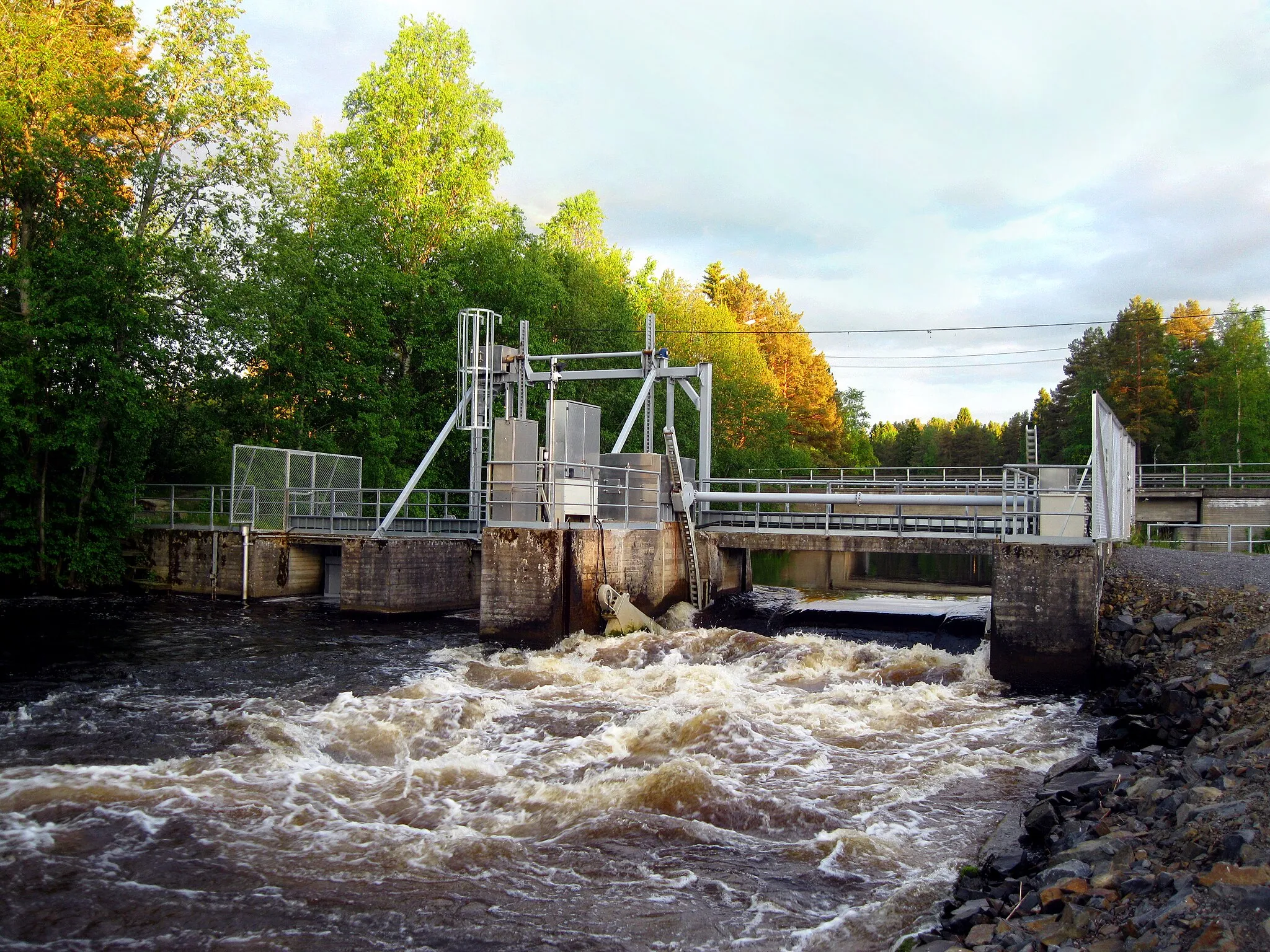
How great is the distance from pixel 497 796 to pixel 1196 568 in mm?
14553

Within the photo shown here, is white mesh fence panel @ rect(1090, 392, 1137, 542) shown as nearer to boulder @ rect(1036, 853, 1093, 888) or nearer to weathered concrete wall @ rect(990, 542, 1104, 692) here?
weathered concrete wall @ rect(990, 542, 1104, 692)

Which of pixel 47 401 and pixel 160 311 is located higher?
pixel 160 311

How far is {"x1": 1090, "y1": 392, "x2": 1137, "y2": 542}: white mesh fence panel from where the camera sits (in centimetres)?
1401

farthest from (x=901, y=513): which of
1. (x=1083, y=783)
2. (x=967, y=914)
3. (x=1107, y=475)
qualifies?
A: (x=967, y=914)

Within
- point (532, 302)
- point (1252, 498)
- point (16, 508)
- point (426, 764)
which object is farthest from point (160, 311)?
point (1252, 498)

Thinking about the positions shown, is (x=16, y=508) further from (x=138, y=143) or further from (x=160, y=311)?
(x=138, y=143)

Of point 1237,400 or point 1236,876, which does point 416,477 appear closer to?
point 1236,876

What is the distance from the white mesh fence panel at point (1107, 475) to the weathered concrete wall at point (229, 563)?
17.5 metres

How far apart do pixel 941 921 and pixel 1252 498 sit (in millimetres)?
38150

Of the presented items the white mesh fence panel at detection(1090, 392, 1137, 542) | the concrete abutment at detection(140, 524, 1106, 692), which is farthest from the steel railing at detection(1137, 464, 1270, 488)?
the concrete abutment at detection(140, 524, 1106, 692)

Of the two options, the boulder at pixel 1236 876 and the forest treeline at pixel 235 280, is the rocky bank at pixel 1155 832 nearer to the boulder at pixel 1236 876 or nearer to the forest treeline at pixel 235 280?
the boulder at pixel 1236 876

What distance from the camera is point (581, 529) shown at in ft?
55.9

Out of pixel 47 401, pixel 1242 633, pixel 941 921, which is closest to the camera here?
pixel 941 921

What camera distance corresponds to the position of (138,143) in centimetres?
2458
